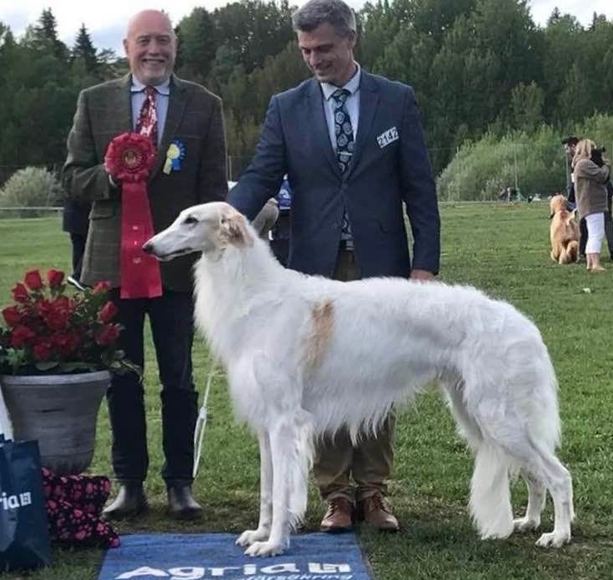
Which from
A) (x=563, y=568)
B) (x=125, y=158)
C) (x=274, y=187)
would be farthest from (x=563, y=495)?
Result: (x=125, y=158)

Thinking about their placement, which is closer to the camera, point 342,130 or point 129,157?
point 129,157

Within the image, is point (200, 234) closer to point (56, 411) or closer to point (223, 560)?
point (56, 411)

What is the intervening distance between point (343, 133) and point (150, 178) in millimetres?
940

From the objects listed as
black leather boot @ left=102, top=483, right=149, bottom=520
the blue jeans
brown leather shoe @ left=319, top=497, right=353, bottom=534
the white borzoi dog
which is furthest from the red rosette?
brown leather shoe @ left=319, top=497, right=353, bottom=534

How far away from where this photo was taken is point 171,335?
550cm

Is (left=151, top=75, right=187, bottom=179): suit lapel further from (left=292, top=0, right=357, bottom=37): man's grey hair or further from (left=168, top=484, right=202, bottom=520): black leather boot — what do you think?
(left=168, top=484, right=202, bottom=520): black leather boot

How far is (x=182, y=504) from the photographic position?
550cm

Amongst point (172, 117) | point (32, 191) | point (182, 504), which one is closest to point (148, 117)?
point (172, 117)

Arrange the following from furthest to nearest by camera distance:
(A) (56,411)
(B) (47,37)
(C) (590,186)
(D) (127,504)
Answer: (B) (47,37)
(C) (590,186)
(D) (127,504)
(A) (56,411)

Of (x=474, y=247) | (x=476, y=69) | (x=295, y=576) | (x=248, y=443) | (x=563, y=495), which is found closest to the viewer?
(x=295, y=576)

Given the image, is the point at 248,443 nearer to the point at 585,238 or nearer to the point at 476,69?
the point at 585,238

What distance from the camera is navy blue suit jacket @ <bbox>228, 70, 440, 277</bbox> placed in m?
5.29

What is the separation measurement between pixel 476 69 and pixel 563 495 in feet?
218

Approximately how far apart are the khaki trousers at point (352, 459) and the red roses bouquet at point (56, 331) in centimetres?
113
